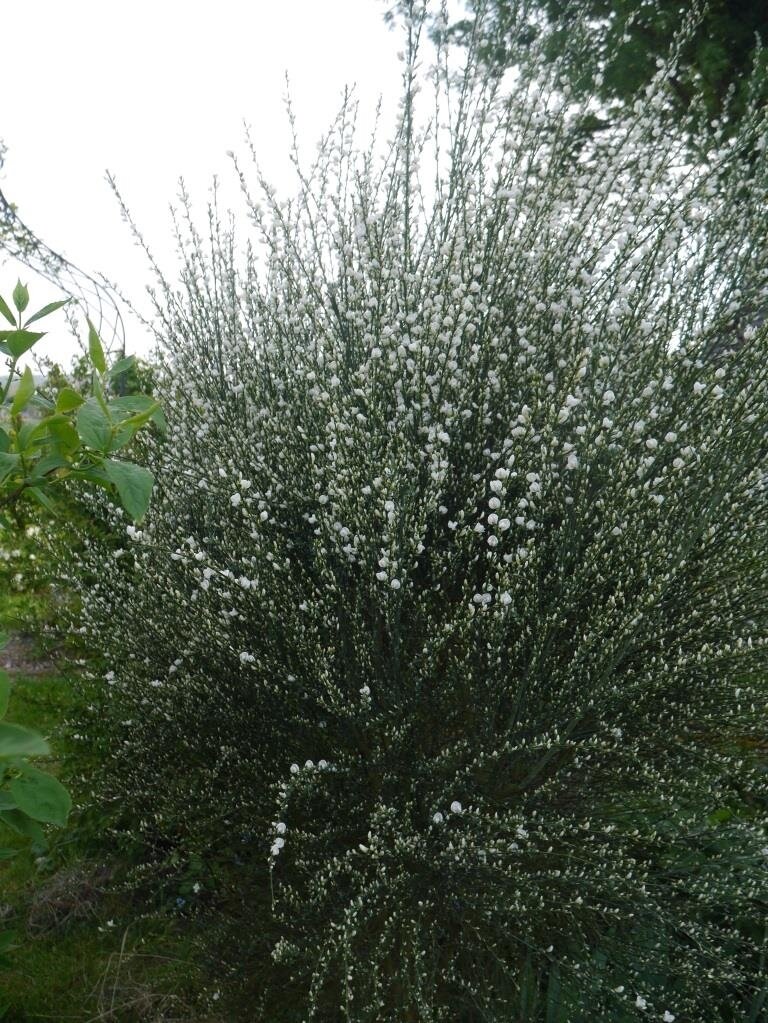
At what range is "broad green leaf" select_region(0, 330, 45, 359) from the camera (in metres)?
1.28

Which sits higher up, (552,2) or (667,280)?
(552,2)

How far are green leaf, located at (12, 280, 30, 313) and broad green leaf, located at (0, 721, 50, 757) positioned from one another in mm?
803

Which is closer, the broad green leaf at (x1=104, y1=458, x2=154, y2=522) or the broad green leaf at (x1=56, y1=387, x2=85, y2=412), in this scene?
Answer: the broad green leaf at (x1=104, y1=458, x2=154, y2=522)

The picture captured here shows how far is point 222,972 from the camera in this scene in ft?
8.75

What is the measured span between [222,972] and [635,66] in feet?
21.6

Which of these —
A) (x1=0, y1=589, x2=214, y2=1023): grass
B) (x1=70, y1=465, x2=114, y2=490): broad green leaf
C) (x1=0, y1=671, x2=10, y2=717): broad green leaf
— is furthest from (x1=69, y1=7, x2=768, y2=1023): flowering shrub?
(x1=0, y1=671, x2=10, y2=717): broad green leaf

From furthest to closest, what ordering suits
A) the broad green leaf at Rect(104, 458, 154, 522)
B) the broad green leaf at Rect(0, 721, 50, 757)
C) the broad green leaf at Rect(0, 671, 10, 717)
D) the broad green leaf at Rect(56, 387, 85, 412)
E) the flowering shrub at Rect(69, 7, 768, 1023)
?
the flowering shrub at Rect(69, 7, 768, 1023)
the broad green leaf at Rect(56, 387, 85, 412)
the broad green leaf at Rect(104, 458, 154, 522)
the broad green leaf at Rect(0, 671, 10, 717)
the broad green leaf at Rect(0, 721, 50, 757)

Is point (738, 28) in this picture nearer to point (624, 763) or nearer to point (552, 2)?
point (552, 2)

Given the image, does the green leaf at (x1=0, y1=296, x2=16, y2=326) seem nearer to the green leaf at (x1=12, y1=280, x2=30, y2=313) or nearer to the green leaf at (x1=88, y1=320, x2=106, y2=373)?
the green leaf at (x1=12, y1=280, x2=30, y2=313)

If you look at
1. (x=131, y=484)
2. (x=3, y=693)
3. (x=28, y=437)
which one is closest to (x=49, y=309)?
(x=28, y=437)

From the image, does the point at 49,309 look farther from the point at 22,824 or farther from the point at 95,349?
the point at 22,824

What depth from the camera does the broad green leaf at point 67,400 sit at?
4.08 feet

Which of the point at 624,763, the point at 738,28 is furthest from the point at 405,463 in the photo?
the point at 738,28

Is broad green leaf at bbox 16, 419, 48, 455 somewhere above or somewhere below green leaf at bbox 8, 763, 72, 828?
above
